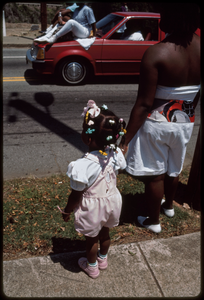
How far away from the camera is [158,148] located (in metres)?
2.87

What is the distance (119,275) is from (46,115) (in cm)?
447

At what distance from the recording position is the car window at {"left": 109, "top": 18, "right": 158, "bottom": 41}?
27.4ft

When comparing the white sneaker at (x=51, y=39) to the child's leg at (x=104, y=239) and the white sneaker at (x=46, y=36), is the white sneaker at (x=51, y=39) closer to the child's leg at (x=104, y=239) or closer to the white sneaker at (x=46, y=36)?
the white sneaker at (x=46, y=36)

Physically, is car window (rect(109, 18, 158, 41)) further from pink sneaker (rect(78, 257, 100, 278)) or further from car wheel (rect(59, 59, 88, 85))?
pink sneaker (rect(78, 257, 100, 278))

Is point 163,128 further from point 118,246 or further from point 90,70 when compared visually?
point 90,70

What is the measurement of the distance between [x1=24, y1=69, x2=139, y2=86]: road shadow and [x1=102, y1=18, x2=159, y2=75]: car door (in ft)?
2.27

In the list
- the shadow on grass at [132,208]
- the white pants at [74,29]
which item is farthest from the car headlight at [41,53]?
the shadow on grass at [132,208]

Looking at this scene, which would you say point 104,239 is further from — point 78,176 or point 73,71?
point 73,71

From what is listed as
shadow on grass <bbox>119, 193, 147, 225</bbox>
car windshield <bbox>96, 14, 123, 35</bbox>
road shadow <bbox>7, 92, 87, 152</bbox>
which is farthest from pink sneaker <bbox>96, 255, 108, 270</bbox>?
car windshield <bbox>96, 14, 123, 35</bbox>

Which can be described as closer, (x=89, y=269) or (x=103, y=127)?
(x=103, y=127)

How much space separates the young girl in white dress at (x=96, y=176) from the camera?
223 cm

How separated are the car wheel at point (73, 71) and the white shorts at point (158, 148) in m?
5.82

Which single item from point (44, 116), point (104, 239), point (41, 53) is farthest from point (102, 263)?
point (41, 53)

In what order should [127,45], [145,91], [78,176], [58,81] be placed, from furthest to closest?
1. [58,81]
2. [127,45]
3. [145,91]
4. [78,176]
